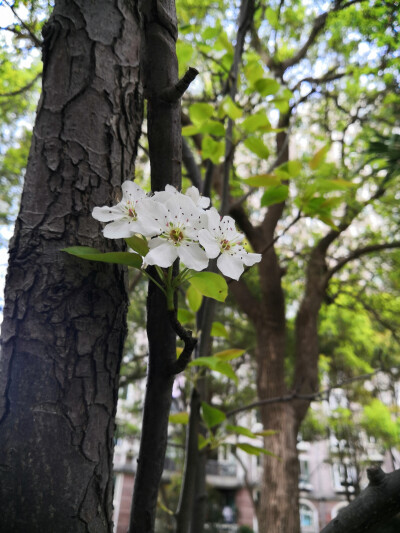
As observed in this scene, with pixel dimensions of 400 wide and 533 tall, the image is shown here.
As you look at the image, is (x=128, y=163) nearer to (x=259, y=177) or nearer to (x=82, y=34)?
(x=82, y=34)

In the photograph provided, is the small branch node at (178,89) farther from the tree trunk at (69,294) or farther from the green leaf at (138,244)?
the green leaf at (138,244)

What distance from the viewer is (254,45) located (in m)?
3.81

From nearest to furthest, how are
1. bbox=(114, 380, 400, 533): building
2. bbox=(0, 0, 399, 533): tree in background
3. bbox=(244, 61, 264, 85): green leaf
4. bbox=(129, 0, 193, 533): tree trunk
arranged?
bbox=(129, 0, 193, 533): tree trunk, bbox=(244, 61, 264, 85): green leaf, bbox=(0, 0, 399, 533): tree in background, bbox=(114, 380, 400, 533): building

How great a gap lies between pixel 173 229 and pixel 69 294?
0.15 metres

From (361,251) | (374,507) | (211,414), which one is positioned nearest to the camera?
(374,507)

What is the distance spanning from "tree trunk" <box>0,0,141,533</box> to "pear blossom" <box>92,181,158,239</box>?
0.06 m

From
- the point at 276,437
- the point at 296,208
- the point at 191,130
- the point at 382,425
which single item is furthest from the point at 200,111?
the point at 382,425

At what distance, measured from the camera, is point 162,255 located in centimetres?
47

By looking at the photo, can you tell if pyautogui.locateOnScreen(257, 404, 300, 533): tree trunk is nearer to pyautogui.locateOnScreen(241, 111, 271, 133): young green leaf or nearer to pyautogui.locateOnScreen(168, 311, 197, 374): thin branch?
pyautogui.locateOnScreen(241, 111, 271, 133): young green leaf

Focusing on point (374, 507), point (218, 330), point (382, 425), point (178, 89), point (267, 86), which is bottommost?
point (374, 507)

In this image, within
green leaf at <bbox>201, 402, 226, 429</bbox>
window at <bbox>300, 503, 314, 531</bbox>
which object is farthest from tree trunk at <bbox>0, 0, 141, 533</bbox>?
window at <bbox>300, 503, 314, 531</bbox>

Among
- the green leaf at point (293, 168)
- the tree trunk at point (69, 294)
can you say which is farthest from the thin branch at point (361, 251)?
the tree trunk at point (69, 294)

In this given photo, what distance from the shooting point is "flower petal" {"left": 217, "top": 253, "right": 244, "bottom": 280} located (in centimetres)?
51

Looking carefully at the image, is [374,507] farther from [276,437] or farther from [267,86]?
[276,437]
